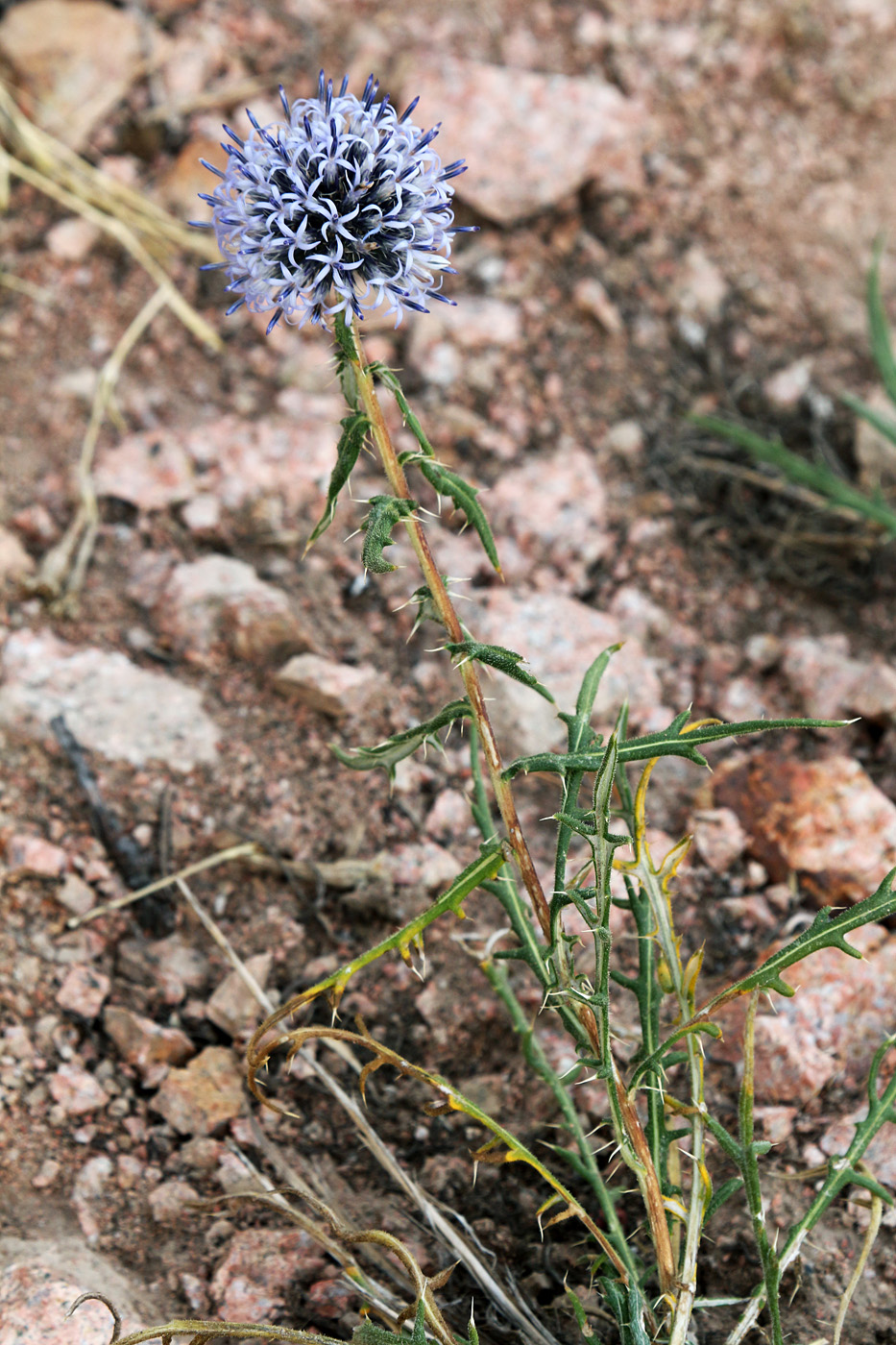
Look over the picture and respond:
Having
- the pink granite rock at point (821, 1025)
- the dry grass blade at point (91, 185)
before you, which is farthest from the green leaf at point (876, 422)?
the dry grass blade at point (91, 185)

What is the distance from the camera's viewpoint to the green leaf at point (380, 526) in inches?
56.7

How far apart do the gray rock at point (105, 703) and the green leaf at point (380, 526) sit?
1.25 meters

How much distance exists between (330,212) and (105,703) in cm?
148

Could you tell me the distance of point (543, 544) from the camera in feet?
10.1

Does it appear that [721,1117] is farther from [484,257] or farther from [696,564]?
[484,257]

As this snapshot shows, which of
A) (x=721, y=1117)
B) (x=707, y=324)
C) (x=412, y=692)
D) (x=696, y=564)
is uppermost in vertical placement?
(x=707, y=324)

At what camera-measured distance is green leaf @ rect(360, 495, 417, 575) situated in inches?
56.7

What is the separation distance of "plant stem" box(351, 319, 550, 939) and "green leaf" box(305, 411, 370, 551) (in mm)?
18

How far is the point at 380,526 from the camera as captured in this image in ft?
4.80

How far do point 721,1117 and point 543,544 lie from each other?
5.24ft

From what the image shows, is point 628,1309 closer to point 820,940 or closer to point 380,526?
point 820,940

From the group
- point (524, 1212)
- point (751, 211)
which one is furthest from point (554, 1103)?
point (751, 211)

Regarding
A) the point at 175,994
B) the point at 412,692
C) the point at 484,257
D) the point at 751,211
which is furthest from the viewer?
the point at 751,211

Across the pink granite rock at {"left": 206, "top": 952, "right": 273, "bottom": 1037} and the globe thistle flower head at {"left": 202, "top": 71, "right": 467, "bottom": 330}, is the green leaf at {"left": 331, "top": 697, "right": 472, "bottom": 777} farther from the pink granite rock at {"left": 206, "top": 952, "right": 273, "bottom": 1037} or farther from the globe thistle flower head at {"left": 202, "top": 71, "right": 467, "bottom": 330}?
the pink granite rock at {"left": 206, "top": 952, "right": 273, "bottom": 1037}
